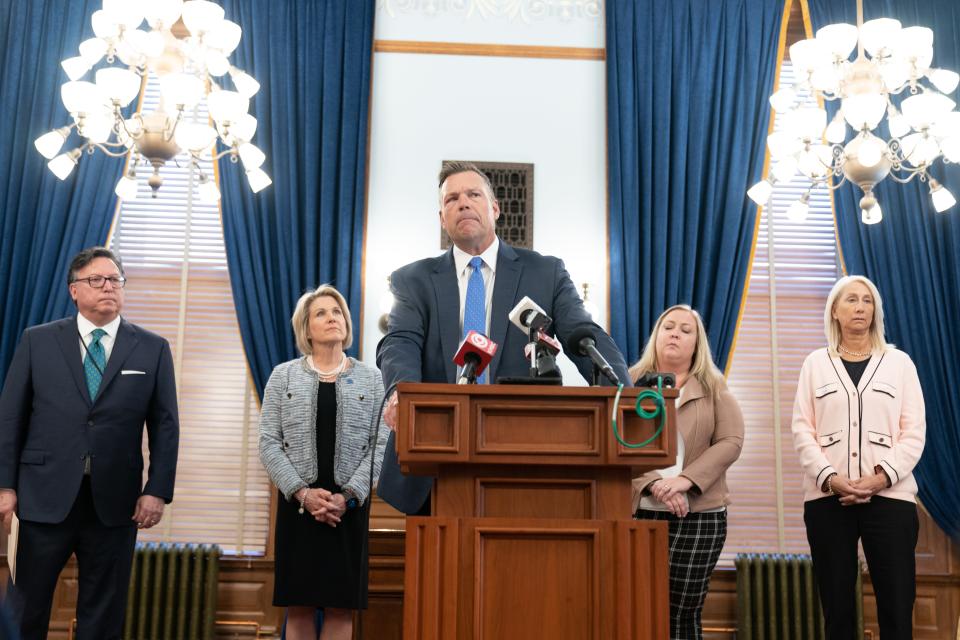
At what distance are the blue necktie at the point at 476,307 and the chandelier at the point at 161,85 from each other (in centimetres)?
216

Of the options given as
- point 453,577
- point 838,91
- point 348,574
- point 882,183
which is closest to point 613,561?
point 453,577

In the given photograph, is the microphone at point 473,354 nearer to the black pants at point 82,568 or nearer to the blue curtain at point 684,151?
the black pants at point 82,568

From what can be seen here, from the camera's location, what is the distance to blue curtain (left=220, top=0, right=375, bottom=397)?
5.52 meters

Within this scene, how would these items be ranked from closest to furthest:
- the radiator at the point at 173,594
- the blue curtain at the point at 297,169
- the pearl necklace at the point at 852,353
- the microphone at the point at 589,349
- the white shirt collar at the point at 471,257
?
the microphone at the point at 589,349
the white shirt collar at the point at 471,257
the pearl necklace at the point at 852,353
the radiator at the point at 173,594
the blue curtain at the point at 297,169

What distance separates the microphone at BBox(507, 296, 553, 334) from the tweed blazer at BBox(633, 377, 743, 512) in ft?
4.70

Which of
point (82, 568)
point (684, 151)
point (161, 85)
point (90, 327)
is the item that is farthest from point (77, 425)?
point (684, 151)

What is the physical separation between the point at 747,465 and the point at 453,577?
4.03m

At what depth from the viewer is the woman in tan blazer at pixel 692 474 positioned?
11.2 feet

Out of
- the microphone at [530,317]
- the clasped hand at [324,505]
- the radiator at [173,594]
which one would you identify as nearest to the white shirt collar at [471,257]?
the microphone at [530,317]

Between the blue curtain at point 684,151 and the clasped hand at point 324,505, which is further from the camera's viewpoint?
the blue curtain at point 684,151

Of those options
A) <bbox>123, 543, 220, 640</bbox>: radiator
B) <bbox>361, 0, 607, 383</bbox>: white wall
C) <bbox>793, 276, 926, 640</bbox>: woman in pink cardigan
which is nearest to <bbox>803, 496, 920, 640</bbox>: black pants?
<bbox>793, 276, 926, 640</bbox>: woman in pink cardigan

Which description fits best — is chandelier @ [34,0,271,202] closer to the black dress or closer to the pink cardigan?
the black dress

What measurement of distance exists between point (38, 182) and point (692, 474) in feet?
13.6

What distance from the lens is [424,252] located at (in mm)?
5637
